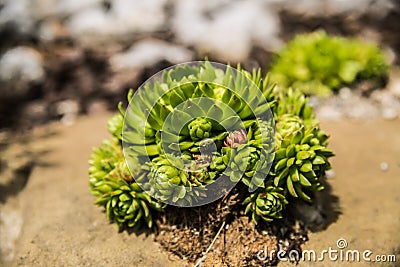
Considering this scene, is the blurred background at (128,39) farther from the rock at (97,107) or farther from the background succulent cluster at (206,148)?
the background succulent cluster at (206,148)

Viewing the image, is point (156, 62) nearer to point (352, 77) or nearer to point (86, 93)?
point (86, 93)

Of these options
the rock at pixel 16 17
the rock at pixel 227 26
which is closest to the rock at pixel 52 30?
the rock at pixel 16 17

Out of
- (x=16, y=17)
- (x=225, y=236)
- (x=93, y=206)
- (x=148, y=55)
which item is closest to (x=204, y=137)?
(x=225, y=236)

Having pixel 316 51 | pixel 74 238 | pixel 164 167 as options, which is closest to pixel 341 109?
pixel 316 51

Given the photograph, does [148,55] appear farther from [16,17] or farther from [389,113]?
[389,113]

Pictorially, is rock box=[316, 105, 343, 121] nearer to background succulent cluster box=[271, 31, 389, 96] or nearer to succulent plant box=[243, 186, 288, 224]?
background succulent cluster box=[271, 31, 389, 96]
